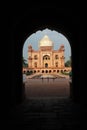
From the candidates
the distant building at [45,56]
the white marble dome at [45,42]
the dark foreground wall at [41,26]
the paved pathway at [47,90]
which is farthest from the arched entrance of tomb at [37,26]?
the white marble dome at [45,42]

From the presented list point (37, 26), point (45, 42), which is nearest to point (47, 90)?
point (37, 26)

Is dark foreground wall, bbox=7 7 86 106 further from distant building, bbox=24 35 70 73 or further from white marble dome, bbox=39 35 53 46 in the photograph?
white marble dome, bbox=39 35 53 46

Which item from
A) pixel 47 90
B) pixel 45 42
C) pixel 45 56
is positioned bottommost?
pixel 47 90

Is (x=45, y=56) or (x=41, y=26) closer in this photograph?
(x=41, y=26)

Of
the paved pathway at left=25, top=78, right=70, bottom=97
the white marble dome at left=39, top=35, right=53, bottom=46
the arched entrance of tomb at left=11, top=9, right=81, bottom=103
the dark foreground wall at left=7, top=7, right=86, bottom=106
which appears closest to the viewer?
the dark foreground wall at left=7, top=7, right=86, bottom=106

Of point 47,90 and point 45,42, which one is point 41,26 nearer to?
point 47,90

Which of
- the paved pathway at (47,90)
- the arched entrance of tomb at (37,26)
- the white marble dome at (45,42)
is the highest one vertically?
the white marble dome at (45,42)

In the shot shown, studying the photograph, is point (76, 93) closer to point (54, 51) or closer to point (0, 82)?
point (0, 82)

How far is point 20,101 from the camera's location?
30.1 feet

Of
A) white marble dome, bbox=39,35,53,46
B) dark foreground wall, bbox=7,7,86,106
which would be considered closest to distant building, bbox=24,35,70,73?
white marble dome, bbox=39,35,53,46

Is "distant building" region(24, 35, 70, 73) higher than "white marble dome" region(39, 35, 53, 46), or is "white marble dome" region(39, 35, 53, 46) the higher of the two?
"white marble dome" region(39, 35, 53, 46)

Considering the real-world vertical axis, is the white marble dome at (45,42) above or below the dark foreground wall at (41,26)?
above

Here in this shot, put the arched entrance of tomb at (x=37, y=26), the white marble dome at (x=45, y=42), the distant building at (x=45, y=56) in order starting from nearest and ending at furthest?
1. the arched entrance of tomb at (x=37, y=26)
2. the distant building at (x=45, y=56)
3. the white marble dome at (x=45, y=42)

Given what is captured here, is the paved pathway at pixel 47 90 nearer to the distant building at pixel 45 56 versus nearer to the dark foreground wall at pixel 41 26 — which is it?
the dark foreground wall at pixel 41 26
